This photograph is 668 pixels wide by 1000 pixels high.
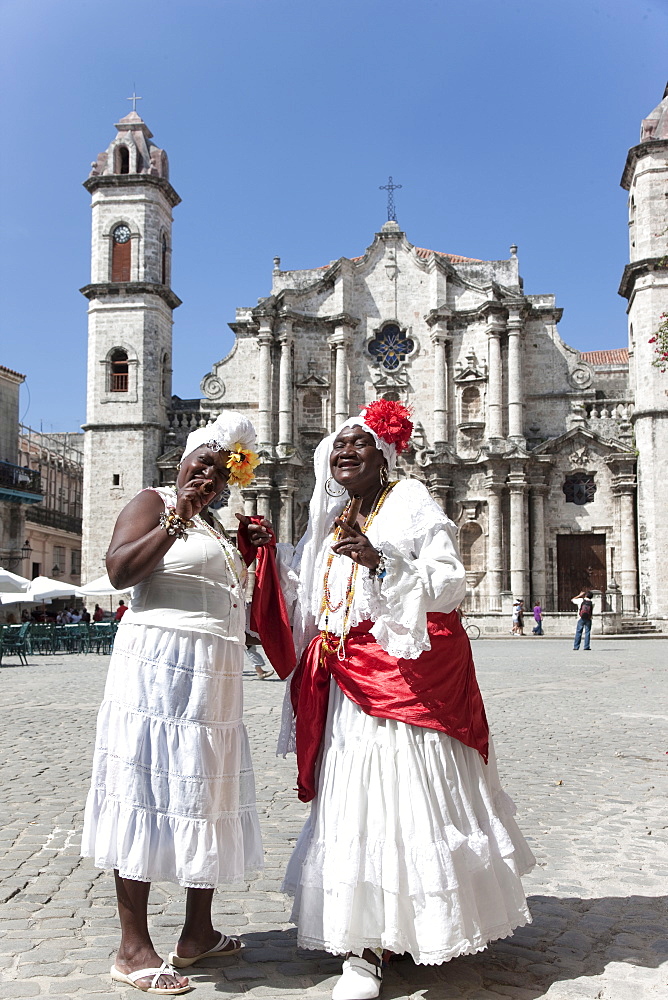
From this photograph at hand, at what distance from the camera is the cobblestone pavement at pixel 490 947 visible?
3359 mm

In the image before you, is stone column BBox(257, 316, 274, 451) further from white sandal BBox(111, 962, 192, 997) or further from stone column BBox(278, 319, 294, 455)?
white sandal BBox(111, 962, 192, 997)

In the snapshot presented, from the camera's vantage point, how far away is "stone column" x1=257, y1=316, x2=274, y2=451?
3447 cm

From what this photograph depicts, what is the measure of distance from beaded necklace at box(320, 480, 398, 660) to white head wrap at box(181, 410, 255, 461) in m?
0.51

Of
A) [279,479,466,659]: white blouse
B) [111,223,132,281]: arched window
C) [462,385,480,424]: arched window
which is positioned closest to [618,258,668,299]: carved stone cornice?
[462,385,480,424]: arched window

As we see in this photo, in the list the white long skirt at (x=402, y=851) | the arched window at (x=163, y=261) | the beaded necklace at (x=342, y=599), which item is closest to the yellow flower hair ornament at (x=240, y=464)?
the beaded necklace at (x=342, y=599)

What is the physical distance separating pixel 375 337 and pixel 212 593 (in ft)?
107

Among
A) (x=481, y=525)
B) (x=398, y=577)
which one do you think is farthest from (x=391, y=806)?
(x=481, y=525)

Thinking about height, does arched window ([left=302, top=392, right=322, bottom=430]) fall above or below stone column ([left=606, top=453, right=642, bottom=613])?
above

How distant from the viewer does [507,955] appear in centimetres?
362

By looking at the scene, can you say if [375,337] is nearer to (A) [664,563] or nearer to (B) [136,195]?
(B) [136,195]

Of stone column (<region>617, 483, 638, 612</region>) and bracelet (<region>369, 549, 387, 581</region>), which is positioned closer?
bracelet (<region>369, 549, 387, 581</region>)

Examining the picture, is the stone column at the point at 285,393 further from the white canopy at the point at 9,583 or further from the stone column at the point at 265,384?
the white canopy at the point at 9,583

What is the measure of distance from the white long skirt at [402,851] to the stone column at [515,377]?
30.3 m

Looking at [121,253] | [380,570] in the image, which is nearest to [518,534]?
[121,253]
